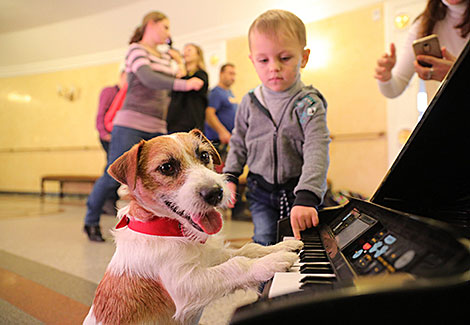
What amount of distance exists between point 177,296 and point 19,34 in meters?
1.68

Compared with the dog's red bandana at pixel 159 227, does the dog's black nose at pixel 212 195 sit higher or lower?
higher

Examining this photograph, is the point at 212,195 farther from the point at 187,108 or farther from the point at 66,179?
the point at 66,179

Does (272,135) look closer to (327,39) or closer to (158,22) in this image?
(327,39)

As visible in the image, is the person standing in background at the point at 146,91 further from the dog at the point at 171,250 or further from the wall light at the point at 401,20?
the wall light at the point at 401,20

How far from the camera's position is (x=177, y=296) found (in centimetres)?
76

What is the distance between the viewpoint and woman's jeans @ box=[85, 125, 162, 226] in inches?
52.0

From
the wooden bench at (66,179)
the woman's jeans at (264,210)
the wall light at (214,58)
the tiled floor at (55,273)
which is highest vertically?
the wall light at (214,58)

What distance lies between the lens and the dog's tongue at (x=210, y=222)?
0.76 metres

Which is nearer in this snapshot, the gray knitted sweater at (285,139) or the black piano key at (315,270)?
the black piano key at (315,270)

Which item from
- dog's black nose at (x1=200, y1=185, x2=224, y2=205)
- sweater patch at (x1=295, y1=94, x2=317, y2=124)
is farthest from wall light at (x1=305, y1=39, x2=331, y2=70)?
dog's black nose at (x1=200, y1=185, x2=224, y2=205)

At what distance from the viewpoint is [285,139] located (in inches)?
46.8

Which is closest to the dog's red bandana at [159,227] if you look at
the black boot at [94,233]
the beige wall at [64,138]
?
the black boot at [94,233]

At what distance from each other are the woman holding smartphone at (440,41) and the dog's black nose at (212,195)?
0.71 meters

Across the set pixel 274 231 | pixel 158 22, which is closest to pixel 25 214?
pixel 158 22
